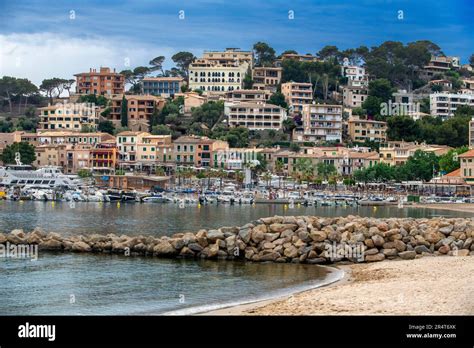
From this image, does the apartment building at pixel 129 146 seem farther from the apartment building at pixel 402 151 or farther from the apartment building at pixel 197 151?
the apartment building at pixel 402 151

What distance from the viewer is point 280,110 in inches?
3105

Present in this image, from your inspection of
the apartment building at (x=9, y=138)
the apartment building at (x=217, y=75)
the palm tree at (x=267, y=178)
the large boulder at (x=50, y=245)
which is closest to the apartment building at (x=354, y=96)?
the apartment building at (x=217, y=75)

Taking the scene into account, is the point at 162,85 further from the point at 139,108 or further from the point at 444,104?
the point at 444,104

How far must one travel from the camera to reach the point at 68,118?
81625mm

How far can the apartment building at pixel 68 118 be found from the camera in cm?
8112

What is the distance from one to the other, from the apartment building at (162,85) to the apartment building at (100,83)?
9.93 ft

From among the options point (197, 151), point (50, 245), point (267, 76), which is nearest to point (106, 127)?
point (197, 151)

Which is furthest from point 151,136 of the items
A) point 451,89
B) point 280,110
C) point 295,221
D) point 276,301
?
point 276,301

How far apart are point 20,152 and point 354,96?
34077mm

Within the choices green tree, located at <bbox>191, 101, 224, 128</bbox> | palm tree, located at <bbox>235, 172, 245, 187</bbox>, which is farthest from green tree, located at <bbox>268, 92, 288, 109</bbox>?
palm tree, located at <bbox>235, 172, 245, 187</bbox>

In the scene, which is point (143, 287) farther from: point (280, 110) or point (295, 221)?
point (280, 110)

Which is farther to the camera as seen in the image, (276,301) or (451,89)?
(451,89)

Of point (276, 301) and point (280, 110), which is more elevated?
point (280, 110)
